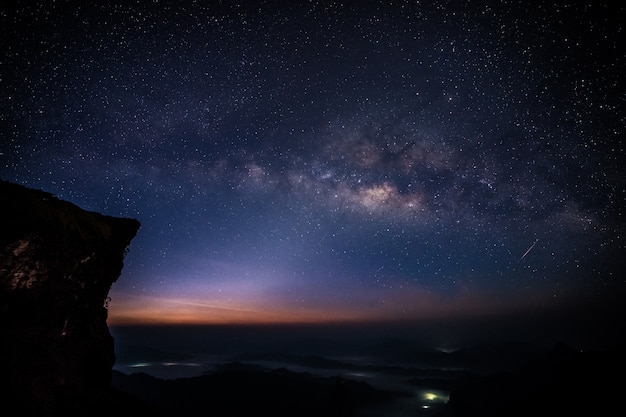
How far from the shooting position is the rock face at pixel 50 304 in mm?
12808

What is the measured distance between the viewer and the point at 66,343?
50.9 ft

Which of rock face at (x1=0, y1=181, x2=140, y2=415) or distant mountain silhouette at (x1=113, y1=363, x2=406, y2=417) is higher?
rock face at (x1=0, y1=181, x2=140, y2=415)

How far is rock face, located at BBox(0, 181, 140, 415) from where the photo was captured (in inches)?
504

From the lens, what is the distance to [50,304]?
572 inches

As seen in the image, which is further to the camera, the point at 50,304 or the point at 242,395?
the point at 242,395

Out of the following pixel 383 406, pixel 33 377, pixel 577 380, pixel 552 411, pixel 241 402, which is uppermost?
pixel 33 377

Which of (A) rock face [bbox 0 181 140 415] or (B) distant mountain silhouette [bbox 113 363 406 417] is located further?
(B) distant mountain silhouette [bbox 113 363 406 417]

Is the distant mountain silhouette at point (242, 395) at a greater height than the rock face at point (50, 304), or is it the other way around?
the rock face at point (50, 304)

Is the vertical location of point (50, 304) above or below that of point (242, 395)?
above

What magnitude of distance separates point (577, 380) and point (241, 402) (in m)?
112

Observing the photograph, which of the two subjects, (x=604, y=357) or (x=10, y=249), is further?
(x=604, y=357)

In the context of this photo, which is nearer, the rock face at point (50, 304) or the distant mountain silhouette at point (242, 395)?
the rock face at point (50, 304)

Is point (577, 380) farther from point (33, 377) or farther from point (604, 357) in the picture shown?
point (33, 377)

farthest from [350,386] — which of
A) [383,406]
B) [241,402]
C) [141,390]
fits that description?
[141,390]
